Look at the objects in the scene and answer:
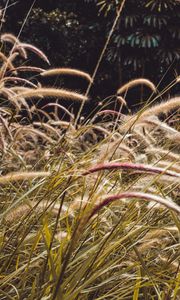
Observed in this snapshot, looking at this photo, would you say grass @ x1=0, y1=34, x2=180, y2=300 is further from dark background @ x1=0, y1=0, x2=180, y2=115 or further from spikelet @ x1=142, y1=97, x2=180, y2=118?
dark background @ x1=0, y1=0, x2=180, y2=115

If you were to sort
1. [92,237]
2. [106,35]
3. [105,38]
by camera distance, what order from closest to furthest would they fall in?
[92,237] < [106,35] < [105,38]

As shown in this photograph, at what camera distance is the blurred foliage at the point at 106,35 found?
27.1 ft

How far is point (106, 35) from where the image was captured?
888 centimetres

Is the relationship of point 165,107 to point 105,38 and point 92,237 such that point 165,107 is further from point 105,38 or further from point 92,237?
point 105,38

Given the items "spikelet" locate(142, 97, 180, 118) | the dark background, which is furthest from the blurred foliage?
"spikelet" locate(142, 97, 180, 118)

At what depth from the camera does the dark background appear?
827 centimetres

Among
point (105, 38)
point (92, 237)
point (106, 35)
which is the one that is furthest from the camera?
point (105, 38)

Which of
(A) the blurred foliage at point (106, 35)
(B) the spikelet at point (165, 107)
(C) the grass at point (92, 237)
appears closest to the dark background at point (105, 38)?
(A) the blurred foliage at point (106, 35)

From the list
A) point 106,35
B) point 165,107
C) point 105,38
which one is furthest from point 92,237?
point 105,38

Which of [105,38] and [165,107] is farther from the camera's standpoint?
[105,38]

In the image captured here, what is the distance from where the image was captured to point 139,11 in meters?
8.38

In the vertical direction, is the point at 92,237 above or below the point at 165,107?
below

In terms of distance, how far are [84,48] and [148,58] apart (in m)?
1.18

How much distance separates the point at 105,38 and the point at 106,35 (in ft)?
0.67
